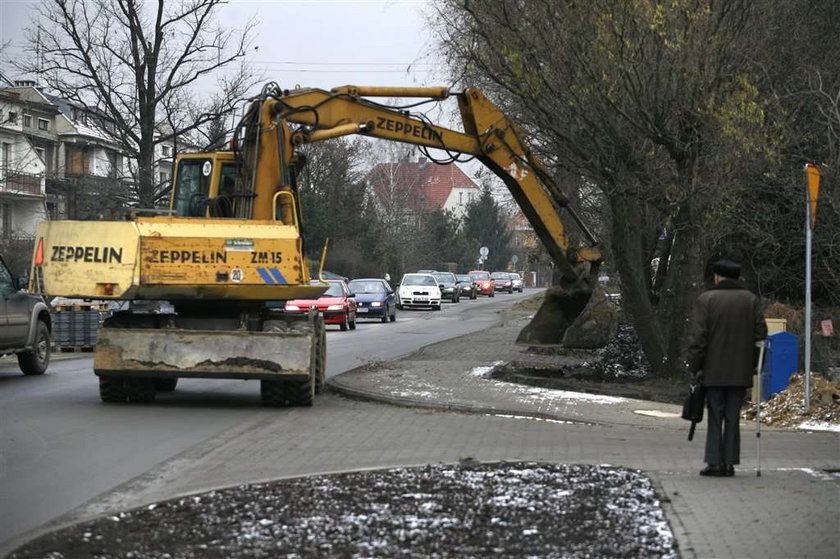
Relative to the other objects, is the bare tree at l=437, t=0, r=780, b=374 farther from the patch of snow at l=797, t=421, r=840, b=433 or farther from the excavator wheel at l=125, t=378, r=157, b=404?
the excavator wheel at l=125, t=378, r=157, b=404

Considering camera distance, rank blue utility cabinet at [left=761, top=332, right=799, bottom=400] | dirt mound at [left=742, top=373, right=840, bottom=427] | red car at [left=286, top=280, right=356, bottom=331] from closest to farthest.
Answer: dirt mound at [left=742, top=373, right=840, bottom=427], blue utility cabinet at [left=761, top=332, right=799, bottom=400], red car at [left=286, top=280, right=356, bottom=331]

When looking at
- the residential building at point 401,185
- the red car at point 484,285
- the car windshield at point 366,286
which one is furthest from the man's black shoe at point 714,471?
the red car at point 484,285

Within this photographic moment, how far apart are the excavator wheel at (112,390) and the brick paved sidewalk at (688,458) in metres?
3.15

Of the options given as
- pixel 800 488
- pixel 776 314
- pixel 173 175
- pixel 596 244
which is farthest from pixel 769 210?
pixel 800 488

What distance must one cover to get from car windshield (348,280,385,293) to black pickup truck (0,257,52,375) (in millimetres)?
23031

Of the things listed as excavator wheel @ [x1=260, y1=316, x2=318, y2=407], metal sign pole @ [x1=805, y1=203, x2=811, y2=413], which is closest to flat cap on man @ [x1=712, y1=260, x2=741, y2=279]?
metal sign pole @ [x1=805, y1=203, x2=811, y2=413]

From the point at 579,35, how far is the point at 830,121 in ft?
11.5

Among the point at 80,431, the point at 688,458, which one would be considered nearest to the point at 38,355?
the point at 80,431

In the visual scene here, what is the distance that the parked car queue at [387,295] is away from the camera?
116ft

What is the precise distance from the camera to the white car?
54.9 m

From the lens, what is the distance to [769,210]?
739 inches

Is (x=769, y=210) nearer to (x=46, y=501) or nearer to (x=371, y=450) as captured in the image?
(x=371, y=450)

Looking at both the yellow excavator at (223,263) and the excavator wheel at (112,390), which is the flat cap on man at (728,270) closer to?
the yellow excavator at (223,263)

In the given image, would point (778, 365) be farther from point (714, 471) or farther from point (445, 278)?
point (445, 278)
